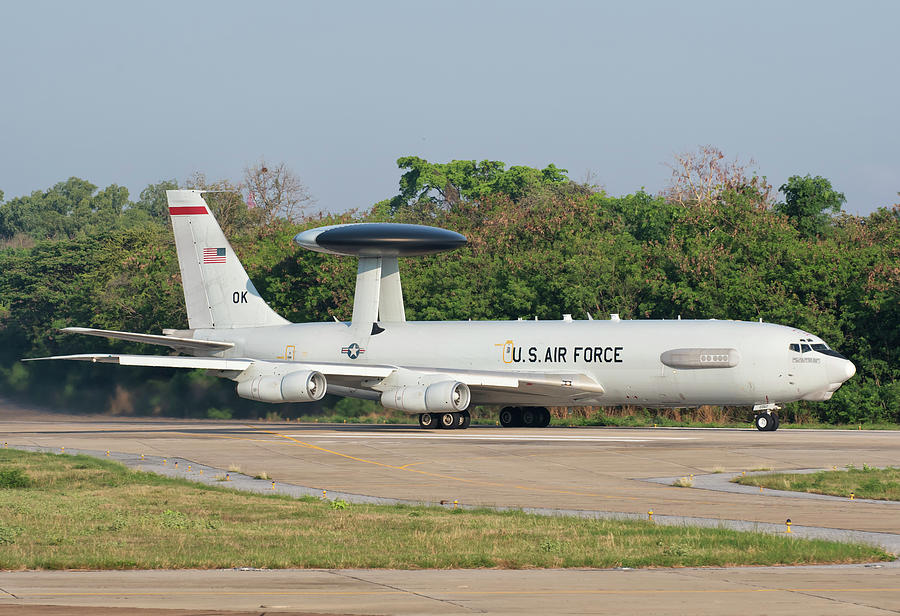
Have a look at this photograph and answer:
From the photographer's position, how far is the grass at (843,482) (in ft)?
83.1

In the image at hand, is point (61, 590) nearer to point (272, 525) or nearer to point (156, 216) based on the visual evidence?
point (272, 525)

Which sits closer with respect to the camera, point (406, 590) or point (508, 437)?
point (406, 590)

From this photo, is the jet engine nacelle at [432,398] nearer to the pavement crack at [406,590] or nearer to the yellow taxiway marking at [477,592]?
the pavement crack at [406,590]

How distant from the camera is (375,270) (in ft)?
176

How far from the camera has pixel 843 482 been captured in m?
26.8

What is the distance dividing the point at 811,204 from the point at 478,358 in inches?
1301

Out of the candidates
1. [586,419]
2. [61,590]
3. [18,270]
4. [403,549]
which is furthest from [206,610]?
[18,270]

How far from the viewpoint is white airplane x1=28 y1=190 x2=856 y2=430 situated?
4638cm

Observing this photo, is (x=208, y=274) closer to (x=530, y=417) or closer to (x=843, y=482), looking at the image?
(x=530, y=417)

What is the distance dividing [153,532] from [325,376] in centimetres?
3003

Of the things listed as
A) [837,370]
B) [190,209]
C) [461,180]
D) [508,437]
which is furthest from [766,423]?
[461,180]

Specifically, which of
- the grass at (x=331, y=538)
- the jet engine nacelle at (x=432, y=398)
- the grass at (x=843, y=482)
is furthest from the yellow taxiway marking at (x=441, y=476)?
the jet engine nacelle at (x=432, y=398)

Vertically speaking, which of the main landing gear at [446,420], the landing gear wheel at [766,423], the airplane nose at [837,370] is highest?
the airplane nose at [837,370]

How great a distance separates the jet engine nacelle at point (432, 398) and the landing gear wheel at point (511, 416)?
4.68 m
